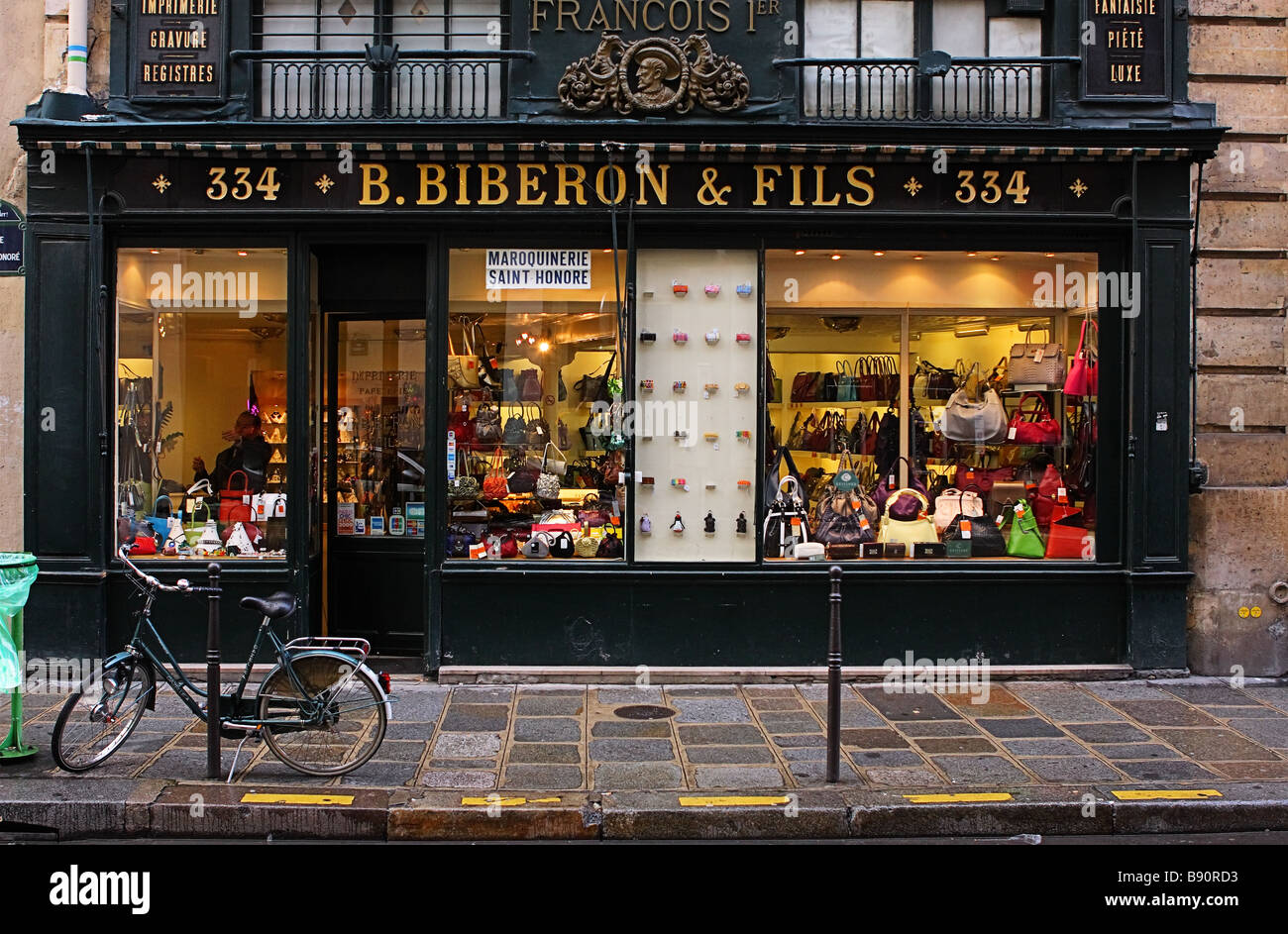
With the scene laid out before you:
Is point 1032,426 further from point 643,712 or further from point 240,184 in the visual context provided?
point 240,184

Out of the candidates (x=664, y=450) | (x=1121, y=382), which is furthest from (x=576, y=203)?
(x=1121, y=382)

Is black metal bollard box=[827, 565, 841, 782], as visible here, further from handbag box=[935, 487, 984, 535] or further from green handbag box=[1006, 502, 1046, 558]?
green handbag box=[1006, 502, 1046, 558]

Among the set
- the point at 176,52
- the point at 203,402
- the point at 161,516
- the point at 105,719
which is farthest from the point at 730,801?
the point at 176,52

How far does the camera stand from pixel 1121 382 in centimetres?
977

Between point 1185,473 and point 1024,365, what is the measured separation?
1656 millimetres

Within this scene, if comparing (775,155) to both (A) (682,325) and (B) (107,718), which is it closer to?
(A) (682,325)

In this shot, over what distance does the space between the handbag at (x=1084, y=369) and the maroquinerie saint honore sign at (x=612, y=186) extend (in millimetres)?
1098

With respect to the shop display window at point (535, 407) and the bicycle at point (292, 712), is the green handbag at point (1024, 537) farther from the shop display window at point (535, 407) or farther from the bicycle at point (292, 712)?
the bicycle at point (292, 712)

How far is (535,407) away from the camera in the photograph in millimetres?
9961

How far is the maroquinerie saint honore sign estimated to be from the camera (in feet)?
30.8

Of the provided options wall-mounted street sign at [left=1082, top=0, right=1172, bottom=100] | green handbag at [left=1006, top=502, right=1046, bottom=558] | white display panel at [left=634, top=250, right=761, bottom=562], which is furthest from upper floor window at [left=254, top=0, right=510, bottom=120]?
green handbag at [left=1006, top=502, right=1046, bottom=558]

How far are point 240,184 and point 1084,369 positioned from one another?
757 cm

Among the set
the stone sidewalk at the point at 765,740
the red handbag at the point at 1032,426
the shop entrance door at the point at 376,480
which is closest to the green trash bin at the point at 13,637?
the stone sidewalk at the point at 765,740

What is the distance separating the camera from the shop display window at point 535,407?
9.73 metres
